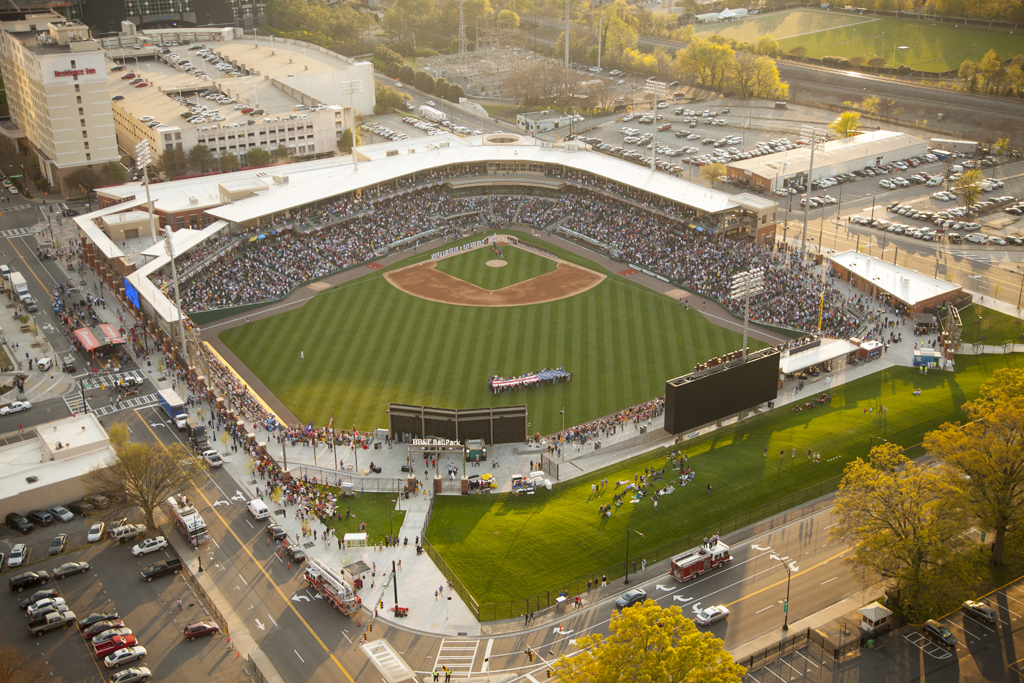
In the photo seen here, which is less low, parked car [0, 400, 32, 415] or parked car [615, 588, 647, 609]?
parked car [0, 400, 32, 415]

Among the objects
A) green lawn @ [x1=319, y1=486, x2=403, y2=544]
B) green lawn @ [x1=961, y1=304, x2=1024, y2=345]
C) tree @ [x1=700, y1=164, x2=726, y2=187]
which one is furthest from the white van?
tree @ [x1=700, y1=164, x2=726, y2=187]

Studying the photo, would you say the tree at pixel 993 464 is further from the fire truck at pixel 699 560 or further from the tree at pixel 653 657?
the tree at pixel 653 657

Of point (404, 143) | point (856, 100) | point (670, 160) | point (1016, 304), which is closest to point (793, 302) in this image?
point (1016, 304)

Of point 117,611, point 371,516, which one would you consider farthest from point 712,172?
point 117,611

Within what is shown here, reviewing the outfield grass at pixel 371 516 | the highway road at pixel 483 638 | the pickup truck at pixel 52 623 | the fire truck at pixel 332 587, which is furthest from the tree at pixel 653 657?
the pickup truck at pixel 52 623

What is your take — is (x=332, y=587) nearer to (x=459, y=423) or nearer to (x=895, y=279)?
(x=459, y=423)

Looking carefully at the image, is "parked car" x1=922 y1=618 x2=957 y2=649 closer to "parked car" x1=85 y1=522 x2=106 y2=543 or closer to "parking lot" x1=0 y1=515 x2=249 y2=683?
"parking lot" x1=0 y1=515 x2=249 y2=683

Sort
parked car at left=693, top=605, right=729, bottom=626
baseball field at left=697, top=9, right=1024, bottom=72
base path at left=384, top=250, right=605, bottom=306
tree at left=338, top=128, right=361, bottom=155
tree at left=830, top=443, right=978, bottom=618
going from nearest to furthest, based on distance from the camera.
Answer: tree at left=830, top=443, right=978, bottom=618 → parked car at left=693, top=605, right=729, bottom=626 → base path at left=384, top=250, right=605, bottom=306 → tree at left=338, top=128, right=361, bottom=155 → baseball field at left=697, top=9, right=1024, bottom=72
